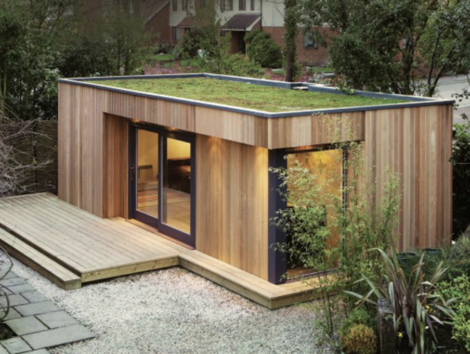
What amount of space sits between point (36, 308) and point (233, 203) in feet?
9.20

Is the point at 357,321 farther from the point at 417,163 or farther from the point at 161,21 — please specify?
the point at 161,21

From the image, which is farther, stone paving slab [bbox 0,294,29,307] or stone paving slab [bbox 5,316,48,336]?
stone paving slab [bbox 0,294,29,307]

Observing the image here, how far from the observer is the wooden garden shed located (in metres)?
10.2

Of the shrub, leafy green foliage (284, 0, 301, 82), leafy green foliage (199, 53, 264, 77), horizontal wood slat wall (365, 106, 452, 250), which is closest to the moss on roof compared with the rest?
horizontal wood slat wall (365, 106, 452, 250)

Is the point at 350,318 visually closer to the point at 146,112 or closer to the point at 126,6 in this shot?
the point at 146,112

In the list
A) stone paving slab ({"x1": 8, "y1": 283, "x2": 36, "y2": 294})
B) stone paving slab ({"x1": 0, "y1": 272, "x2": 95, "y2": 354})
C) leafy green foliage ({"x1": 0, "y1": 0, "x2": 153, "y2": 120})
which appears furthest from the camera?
leafy green foliage ({"x1": 0, "y1": 0, "x2": 153, "y2": 120})

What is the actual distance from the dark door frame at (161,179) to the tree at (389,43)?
348cm

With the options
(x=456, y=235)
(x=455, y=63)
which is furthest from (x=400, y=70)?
(x=456, y=235)

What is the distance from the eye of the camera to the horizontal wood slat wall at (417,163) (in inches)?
422

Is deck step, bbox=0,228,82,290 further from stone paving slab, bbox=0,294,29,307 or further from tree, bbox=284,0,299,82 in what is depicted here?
tree, bbox=284,0,299,82

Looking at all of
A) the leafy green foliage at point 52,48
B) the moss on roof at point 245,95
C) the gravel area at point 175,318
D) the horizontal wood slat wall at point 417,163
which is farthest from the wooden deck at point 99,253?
the leafy green foliage at point 52,48

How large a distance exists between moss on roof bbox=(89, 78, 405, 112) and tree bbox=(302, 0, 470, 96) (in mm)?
1300

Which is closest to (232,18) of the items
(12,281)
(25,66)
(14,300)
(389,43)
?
(25,66)

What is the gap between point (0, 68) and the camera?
17578 millimetres
